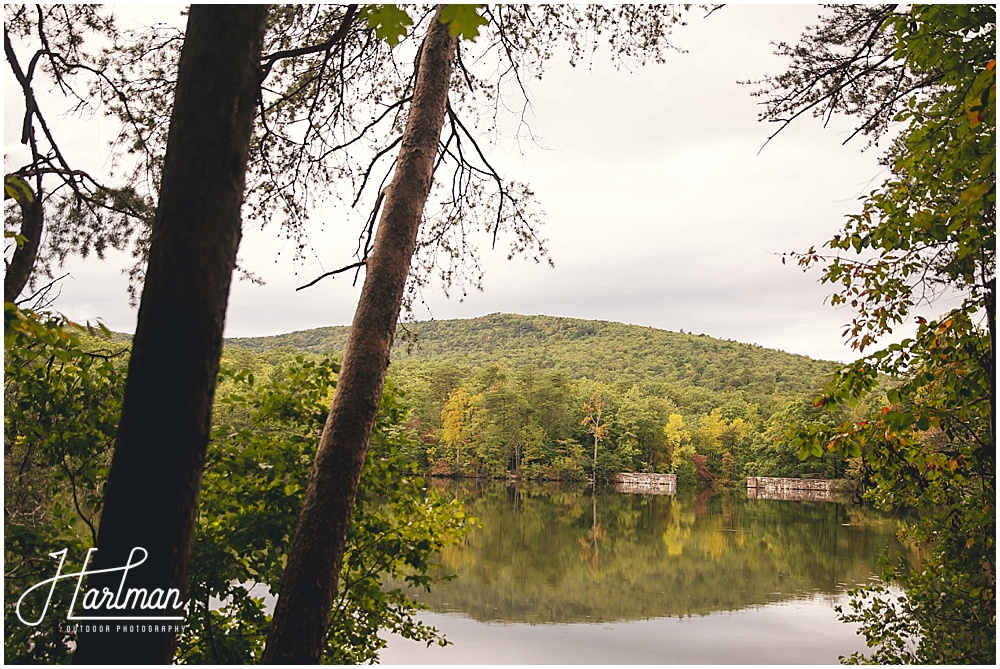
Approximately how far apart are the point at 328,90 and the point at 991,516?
4162mm

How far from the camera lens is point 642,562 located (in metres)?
19.9

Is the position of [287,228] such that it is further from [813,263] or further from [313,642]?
[813,263]

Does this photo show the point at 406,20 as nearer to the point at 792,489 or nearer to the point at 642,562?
the point at 642,562

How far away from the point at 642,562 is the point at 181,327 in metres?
19.9

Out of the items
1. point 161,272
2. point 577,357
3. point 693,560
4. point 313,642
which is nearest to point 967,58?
point 161,272

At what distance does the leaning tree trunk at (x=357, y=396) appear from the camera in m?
2.50

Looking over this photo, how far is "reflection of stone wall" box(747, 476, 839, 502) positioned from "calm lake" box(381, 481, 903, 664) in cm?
1191

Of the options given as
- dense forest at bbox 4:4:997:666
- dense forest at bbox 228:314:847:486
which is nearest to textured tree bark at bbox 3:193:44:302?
dense forest at bbox 4:4:997:666

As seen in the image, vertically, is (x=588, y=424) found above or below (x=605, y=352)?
below

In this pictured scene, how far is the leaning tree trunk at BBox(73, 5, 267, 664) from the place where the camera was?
4.62ft

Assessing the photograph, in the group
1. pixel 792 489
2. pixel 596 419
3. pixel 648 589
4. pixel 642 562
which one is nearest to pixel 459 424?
pixel 596 419

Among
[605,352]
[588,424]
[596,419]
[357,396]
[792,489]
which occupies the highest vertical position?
[605,352]

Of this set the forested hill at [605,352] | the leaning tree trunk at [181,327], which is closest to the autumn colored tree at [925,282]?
the leaning tree trunk at [181,327]

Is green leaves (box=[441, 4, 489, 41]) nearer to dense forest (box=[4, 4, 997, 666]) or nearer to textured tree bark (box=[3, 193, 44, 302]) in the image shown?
dense forest (box=[4, 4, 997, 666])
